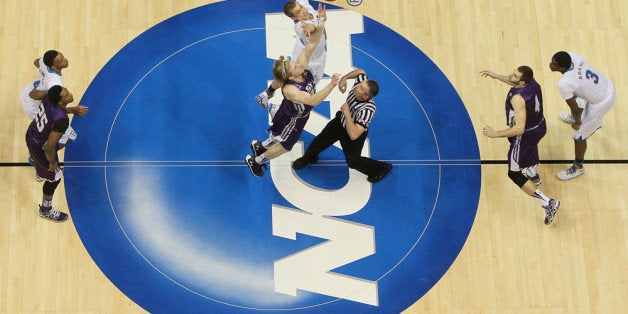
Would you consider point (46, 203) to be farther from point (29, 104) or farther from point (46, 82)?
point (46, 82)

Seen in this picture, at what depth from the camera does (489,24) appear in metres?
8.67

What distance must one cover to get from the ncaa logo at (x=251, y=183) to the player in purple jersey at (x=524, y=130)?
657mm

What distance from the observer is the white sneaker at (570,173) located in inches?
314

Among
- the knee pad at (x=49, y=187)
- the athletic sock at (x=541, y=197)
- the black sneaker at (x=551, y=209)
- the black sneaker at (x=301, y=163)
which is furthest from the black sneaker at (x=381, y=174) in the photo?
the knee pad at (x=49, y=187)

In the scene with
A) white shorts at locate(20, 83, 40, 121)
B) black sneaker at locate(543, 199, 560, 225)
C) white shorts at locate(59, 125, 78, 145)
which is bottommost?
black sneaker at locate(543, 199, 560, 225)

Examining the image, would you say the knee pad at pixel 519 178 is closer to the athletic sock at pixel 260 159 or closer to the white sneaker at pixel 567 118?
the white sneaker at pixel 567 118

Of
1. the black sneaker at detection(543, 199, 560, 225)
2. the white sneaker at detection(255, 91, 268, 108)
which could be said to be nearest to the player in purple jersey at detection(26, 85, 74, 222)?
the white sneaker at detection(255, 91, 268, 108)

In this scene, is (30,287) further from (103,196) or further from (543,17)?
(543,17)

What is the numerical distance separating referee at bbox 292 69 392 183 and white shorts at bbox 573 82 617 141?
2.21 metres

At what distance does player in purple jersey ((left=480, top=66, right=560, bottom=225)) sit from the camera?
6941mm

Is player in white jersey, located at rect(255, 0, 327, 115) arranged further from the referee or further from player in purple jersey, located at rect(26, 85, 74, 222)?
player in purple jersey, located at rect(26, 85, 74, 222)

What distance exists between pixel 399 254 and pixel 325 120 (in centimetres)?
185

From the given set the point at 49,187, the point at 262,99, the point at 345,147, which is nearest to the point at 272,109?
the point at 262,99

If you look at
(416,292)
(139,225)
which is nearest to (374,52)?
(416,292)
